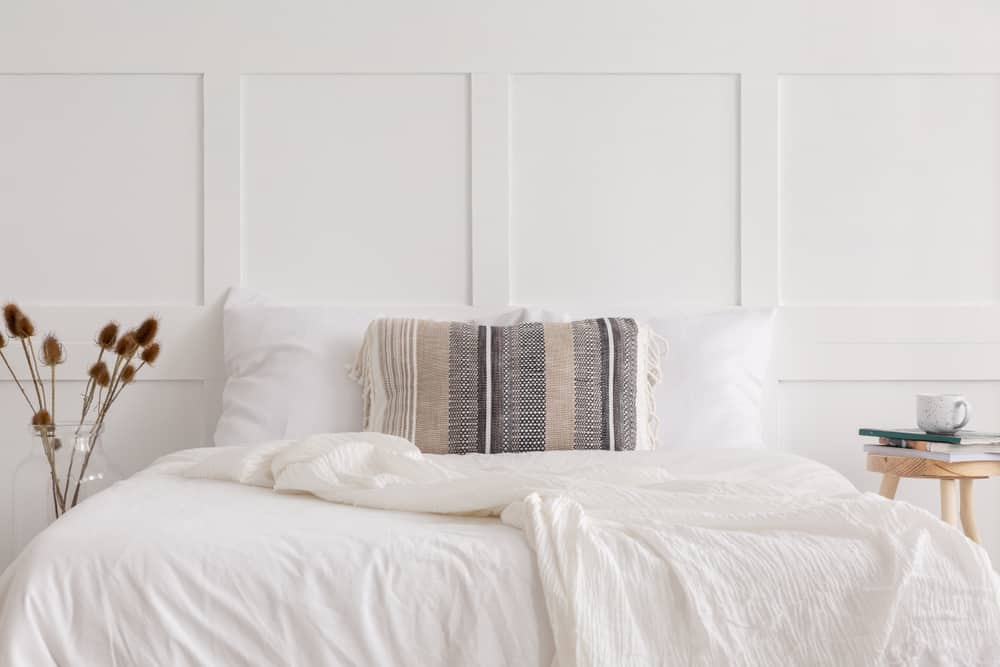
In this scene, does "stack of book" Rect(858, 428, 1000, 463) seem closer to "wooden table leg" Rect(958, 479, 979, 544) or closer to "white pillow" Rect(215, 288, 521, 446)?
"wooden table leg" Rect(958, 479, 979, 544)

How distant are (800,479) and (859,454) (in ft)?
3.76

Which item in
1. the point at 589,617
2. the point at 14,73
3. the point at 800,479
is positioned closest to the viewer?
the point at 589,617

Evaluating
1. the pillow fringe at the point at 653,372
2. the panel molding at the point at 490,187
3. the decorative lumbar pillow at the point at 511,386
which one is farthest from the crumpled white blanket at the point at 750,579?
the panel molding at the point at 490,187

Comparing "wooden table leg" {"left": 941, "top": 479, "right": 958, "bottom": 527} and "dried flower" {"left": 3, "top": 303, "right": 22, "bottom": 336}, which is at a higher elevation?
"dried flower" {"left": 3, "top": 303, "right": 22, "bottom": 336}

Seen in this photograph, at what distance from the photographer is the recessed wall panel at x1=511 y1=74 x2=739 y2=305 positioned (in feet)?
9.41

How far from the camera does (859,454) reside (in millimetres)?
2863

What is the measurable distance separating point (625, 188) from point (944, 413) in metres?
1.10

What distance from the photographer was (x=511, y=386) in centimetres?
229

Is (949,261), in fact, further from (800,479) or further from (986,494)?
(800,479)

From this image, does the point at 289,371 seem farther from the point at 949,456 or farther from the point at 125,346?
the point at 949,456

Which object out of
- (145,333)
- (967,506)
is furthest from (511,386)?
(967,506)

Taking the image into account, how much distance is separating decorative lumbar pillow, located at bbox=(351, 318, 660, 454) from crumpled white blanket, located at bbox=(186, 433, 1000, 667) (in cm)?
84

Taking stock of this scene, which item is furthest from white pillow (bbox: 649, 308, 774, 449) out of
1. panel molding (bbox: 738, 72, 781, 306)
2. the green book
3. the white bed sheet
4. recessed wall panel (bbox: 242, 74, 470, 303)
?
the white bed sheet

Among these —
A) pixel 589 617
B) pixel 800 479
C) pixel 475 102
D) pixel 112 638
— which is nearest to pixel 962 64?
pixel 475 102
